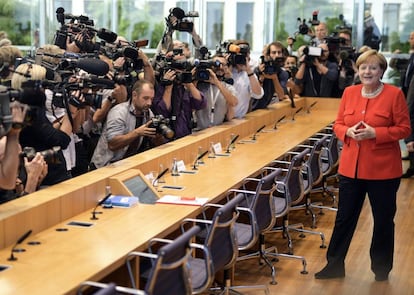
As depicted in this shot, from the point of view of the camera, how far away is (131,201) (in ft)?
17.3

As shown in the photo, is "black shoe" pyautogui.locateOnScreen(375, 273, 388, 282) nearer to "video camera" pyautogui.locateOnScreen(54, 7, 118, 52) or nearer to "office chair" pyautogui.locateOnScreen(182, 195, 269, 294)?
"office chair" pyautogui.locateOnScreen(182, 195, 269, 294)

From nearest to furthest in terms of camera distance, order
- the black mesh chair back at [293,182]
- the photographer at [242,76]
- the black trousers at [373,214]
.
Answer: the black trousers at [373,214], the black mesh chair back at [293,182], the photographer at [242,76]

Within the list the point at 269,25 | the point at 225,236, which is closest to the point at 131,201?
the point at 225,236

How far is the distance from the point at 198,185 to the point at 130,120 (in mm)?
1020

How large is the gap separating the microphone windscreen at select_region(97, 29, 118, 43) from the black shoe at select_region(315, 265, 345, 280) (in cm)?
267

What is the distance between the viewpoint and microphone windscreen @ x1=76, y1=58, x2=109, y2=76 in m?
5.73

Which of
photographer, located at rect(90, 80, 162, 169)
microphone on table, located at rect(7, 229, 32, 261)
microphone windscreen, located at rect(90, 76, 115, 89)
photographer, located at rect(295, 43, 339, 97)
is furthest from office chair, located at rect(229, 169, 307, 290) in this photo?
photographer, located at rect(295, 43, 339, 97)

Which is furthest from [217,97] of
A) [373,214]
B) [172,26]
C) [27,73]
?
[27,73]

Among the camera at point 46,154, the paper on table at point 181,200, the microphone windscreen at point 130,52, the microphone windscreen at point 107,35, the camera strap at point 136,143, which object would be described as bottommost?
the paper on table at point 181,200

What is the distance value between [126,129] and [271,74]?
3244 millimetres

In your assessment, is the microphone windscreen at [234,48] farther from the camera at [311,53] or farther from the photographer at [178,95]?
the camera at [311,53]

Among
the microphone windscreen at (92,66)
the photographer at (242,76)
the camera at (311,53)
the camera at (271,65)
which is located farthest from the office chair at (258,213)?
the camera at (311,53)

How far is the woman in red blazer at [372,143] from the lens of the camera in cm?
568

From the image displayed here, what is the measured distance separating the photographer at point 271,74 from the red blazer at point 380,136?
149 inches
